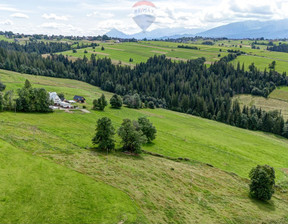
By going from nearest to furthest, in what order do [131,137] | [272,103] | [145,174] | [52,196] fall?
[52,196], [145,174], [131,137], [272,103]

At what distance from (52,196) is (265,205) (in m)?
51.5

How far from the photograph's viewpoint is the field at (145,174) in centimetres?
4234

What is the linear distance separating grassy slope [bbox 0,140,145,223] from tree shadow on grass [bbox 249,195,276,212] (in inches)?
1354

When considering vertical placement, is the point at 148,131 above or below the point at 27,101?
below

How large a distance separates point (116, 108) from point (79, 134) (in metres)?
55.5

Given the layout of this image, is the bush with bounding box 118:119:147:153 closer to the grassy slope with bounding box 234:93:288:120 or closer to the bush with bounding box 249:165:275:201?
the bush with bounding box 249:165:275:201

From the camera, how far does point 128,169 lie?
56.3 meters

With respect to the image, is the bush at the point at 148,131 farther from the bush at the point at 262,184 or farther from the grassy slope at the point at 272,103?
the grassy slope at the point at 272,103

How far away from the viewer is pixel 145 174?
185ft

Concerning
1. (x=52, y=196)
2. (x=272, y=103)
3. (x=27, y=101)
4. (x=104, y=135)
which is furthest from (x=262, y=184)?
(x=272, y=103)

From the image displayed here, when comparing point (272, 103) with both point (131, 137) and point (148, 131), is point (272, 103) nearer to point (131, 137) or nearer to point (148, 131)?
point (148, 131)

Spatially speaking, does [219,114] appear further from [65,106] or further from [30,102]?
[30,102]

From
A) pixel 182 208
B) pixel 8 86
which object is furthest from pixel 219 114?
pixel 8 86

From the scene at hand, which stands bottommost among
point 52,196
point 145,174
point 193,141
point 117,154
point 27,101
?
point 193,141
